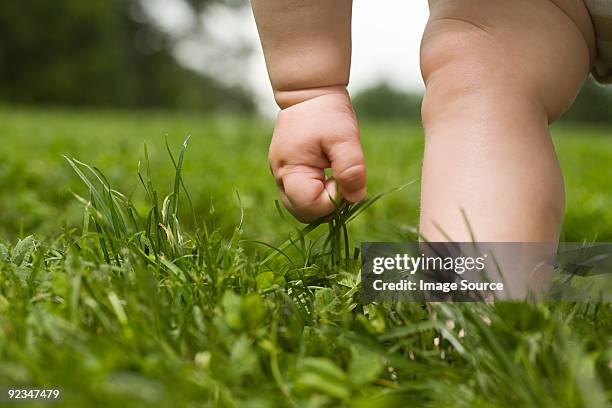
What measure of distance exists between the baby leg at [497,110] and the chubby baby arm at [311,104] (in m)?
0.15

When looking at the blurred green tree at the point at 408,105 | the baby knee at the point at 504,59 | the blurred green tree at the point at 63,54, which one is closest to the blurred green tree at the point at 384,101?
the blurred green tree at the point at 408,105

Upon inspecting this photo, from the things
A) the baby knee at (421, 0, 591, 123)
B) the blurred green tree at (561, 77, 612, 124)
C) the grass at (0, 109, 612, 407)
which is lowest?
the grass at (0, 109, 612, 407)

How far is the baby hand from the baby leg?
0.44 ft

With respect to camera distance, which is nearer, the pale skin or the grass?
the grass

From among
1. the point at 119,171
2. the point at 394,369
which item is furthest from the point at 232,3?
the point at 394,369

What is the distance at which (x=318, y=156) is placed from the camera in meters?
1.21

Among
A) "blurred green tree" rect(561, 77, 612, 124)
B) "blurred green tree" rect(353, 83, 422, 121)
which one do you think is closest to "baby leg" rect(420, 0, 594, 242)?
"blurred green tree" rect(561, 77, 612, 124)

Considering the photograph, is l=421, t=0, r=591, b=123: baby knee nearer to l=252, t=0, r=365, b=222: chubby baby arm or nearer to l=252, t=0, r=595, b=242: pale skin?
l=252, t=0, r=595, b=242: pale skin

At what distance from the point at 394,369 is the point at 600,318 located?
372mm

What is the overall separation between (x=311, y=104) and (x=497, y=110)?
317 mm

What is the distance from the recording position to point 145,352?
2.68 ft

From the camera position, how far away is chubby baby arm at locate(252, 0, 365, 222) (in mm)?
1196

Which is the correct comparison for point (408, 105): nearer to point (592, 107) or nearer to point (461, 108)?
point (592, 107)

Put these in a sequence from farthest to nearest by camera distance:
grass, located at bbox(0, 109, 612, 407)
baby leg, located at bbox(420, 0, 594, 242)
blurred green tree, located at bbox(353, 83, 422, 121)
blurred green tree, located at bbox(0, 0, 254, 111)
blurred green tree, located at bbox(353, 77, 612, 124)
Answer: blurred green tree, located at bbox(353, 83, 422, 121), blurred green tree, located at bbox(353, 77, 612, 124), blurred green tree, located at bbox(0, 0, 254, 111), baby leg, located at bbox(420, 0, 594, 242), grass, located at bbox(0, 109, 612, 407)
